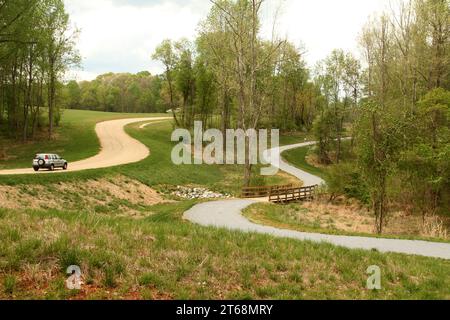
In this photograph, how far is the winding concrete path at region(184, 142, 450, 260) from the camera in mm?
13719

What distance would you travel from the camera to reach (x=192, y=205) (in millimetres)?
25469

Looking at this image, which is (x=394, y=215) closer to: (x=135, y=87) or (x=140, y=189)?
(x=140, y=189)

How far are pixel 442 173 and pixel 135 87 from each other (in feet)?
353

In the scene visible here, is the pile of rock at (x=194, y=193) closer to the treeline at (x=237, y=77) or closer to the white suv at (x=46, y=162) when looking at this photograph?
the treeline at (x=237, y=77)

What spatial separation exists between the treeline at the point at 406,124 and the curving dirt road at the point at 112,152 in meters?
19.9

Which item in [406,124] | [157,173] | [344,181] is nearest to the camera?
[406,124]

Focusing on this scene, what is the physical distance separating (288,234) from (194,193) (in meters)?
19.5

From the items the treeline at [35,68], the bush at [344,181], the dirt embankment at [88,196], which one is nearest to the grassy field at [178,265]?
the dirt embankment at [88,196]

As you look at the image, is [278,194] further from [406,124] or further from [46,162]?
[46,162]

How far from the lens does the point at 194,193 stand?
35188 mm

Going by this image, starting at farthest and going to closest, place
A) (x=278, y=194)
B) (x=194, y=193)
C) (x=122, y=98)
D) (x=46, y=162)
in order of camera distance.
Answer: (x=122, y=98) → (x=194, y=193) → (x=278, y=194) → (x=46, y=162)

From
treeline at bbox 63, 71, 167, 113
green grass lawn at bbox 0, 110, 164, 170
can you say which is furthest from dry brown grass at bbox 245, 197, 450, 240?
treeline at bbox 63, 71, 167, 113

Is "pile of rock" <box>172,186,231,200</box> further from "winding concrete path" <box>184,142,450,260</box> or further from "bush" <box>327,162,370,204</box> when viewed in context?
"bush" <box>327,162,370,204</box>

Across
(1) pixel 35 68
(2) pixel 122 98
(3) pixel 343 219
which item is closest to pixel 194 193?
(3) pixel 343 219
